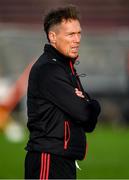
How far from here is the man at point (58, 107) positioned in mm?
5438

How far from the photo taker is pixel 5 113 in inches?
713

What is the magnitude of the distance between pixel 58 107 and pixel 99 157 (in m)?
8.10

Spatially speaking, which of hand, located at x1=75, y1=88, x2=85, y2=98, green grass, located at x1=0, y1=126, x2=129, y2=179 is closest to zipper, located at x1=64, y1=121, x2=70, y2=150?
hand, located at x1=75, y1=88, x2=85, y2=98

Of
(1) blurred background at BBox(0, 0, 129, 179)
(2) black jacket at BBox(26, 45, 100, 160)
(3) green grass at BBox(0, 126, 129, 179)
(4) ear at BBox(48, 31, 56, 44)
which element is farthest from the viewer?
(1) blurred background at BBox(0, 0, 129, 179)

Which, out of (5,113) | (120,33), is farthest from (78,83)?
(120,33)

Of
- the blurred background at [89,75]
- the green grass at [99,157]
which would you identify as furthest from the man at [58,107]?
the blurred background at [89,75]

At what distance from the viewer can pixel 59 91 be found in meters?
5.47

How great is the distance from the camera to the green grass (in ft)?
37.2

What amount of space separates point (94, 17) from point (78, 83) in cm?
1958

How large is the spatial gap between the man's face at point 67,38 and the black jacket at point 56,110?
2.1 inches

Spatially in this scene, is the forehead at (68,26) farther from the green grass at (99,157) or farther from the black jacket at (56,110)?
the green grass at (99,157)

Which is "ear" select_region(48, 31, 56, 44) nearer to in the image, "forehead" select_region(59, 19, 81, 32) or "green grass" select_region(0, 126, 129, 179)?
"forehead" select_region(59, 19, 81, 32)

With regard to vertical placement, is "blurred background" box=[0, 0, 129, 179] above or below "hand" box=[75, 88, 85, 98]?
below

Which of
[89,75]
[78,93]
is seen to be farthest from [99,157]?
[78,93]
